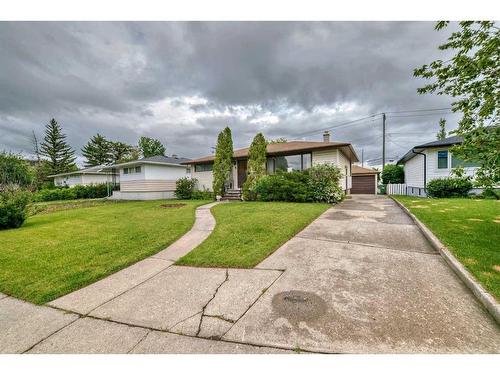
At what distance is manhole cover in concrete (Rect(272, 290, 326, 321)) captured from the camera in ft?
7.20

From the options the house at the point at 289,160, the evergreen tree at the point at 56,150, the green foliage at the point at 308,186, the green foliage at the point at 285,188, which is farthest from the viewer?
the evergreen tree at the point at 56,150

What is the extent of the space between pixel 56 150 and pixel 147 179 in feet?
144

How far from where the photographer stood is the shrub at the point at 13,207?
7.16m

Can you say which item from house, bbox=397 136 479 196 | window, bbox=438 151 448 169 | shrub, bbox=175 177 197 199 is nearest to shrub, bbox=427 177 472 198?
house, bbox=397 136 479 196

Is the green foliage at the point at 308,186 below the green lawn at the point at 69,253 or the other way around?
the other way around

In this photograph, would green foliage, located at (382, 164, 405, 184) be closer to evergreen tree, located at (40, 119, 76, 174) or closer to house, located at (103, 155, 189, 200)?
house, located at (103, 155, 189, 200)

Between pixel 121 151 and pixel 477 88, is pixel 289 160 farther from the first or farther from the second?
pixel 121 151

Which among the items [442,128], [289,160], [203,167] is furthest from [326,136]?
[442,128]

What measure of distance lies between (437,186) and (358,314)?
1475 cm

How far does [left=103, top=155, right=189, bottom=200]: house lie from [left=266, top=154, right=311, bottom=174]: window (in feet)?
31.5

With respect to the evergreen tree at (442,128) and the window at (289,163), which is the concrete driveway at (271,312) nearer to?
the window at (289,163)

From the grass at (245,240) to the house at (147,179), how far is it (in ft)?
42.3

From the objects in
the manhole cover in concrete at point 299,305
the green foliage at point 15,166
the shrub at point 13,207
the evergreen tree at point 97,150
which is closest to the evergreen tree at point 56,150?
the evergreen tree at point 97,150
